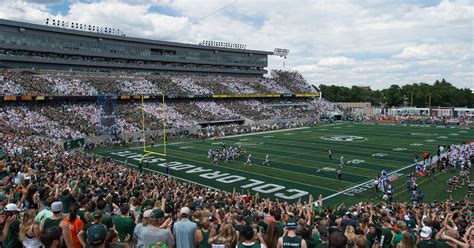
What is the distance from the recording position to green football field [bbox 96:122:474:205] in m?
20.3

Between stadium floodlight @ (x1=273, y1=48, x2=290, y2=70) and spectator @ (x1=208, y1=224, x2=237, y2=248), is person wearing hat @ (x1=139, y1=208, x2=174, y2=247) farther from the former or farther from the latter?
stadium floodlight @ (x1=273, y1=48, x2=290, y2=70)

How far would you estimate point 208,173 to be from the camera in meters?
24.5

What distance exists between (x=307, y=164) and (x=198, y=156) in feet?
30.2

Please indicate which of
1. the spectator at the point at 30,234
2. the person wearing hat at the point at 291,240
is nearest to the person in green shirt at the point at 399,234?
the person wearing hat at the point at 291,240

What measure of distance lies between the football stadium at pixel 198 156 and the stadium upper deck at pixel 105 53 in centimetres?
20

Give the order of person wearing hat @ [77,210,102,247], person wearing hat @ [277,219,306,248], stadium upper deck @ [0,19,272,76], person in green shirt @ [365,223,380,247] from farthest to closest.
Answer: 1. stadium upper deck @ [0,19,272,76]
2. person in green shirt @ [365,223,380,247]
3. person wearing hat @ [77,210,102,247]
4. person wearing hat @ [277,219,306,248]

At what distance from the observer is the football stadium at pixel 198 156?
551cm

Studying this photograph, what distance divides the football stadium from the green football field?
16 centimetres

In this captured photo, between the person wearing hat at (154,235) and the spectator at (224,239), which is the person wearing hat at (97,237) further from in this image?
the spectator at (224,239)

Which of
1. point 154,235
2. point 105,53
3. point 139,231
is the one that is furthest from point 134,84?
point 154,235

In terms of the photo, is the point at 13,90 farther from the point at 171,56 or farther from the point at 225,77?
the point at 225,77

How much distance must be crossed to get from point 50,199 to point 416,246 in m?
6.14

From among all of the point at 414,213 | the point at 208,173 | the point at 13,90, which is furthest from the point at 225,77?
the point at 414,213

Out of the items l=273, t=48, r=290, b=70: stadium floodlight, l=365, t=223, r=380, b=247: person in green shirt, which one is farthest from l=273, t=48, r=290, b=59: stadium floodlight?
l=365, t=223, r=380, b=247: person in green shirt
